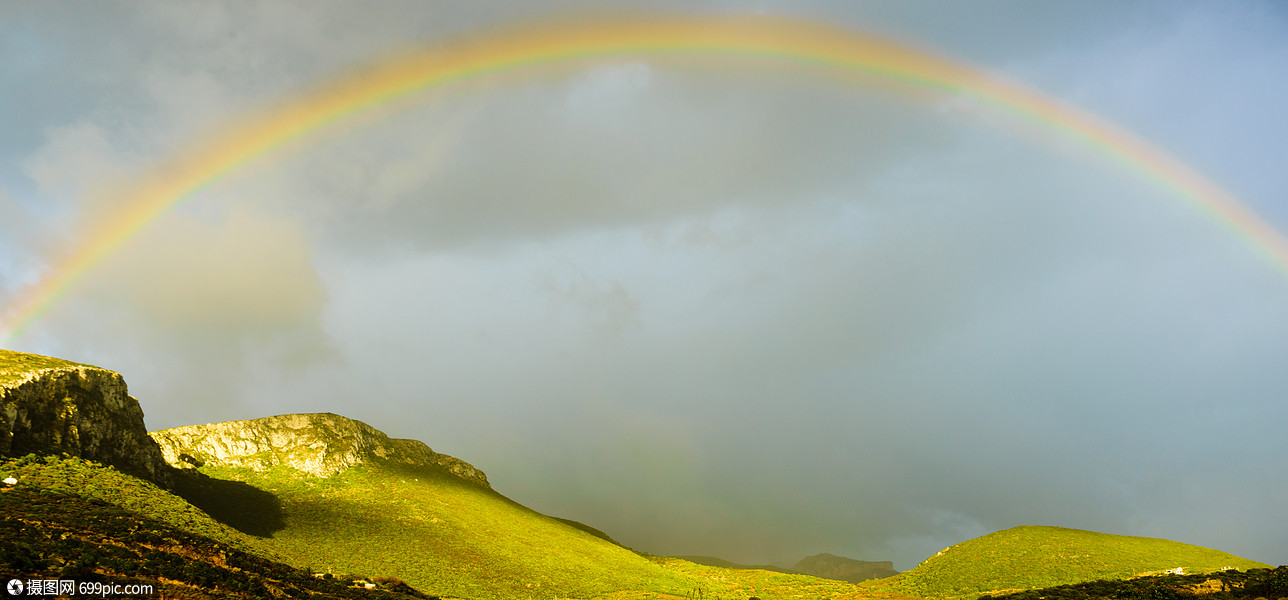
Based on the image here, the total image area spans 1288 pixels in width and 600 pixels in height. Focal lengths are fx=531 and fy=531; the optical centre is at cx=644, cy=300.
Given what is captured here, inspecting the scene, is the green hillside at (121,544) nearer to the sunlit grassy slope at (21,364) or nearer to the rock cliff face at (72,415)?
the rock cliff face at (72,415)

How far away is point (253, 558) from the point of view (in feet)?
174

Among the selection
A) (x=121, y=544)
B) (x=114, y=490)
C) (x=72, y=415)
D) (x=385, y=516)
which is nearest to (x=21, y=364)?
(x=72, y=415)

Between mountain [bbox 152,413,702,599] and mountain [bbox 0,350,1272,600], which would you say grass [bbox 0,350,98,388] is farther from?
mountain [bbox 152,413,702,599]

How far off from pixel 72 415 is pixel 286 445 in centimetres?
5346

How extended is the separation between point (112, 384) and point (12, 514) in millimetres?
49389

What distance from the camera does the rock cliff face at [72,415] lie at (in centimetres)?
6556

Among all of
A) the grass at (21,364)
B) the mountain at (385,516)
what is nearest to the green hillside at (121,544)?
the grass at (21,364)

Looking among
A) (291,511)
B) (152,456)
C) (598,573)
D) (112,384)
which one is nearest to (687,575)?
(598,573)

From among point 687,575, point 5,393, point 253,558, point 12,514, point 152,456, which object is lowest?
point 687,575

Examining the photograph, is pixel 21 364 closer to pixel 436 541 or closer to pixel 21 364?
pixel 21 364

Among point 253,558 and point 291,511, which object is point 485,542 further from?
point 253,558

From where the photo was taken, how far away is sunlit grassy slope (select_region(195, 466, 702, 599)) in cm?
7644

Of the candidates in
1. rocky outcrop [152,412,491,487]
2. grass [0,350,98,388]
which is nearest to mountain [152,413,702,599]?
rocky outcrop [152,412,491,487]

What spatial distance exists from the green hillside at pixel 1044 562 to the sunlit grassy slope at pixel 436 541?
44.4 meters
